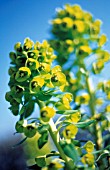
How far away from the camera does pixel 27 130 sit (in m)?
2.51

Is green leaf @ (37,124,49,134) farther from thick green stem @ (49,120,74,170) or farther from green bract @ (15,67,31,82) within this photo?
green bract @ (15,67,31,82)

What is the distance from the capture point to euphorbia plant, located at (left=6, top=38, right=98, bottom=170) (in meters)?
2.51

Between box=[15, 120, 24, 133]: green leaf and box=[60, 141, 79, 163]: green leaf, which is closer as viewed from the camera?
box=[60, 141, 79, 163]: green leaf

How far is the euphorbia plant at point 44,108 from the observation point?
251 centimetres

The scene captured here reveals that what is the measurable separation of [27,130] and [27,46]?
29.0 inches

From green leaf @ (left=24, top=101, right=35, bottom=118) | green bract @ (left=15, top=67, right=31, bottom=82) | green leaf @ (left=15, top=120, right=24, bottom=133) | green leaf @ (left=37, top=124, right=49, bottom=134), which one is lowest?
green leaf @ (left=37, top=124, right=49, bottom=134)

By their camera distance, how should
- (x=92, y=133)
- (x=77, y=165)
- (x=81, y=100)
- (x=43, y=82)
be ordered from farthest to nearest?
(x=81, y=100) → (x=92, y=133) → (x=43, y=82) → (x=77, y=165)

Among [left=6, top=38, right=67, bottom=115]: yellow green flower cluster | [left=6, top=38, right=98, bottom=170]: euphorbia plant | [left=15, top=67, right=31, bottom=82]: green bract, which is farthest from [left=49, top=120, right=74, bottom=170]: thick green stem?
[left=15, top=67, right=31, bottom=82]: green bract

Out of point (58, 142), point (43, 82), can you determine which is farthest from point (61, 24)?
point (58, 142)

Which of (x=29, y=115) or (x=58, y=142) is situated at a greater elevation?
(x=29, y=115)

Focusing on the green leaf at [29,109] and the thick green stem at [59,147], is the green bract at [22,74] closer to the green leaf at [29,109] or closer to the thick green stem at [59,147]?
the green leaf at [29,109]

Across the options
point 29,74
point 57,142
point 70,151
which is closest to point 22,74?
point 29,74

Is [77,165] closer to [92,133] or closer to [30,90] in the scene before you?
[30,90]

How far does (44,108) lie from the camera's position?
2.54 metres
